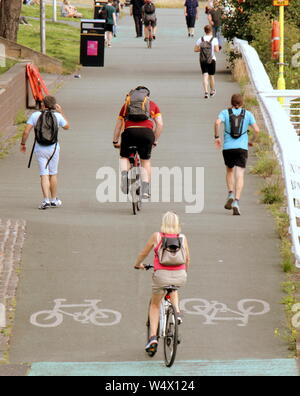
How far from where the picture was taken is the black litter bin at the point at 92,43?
1382 inches

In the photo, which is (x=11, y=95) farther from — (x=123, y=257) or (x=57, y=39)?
(x=57, y=39)

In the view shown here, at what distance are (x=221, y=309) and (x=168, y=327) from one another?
1828 millimetres

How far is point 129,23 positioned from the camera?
187 ft

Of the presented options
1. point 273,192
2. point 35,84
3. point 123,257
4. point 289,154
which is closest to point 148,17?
point 35,84

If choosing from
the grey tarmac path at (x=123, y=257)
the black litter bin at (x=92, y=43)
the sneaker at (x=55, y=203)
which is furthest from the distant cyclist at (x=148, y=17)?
the sneaker at (x=55, y=203)

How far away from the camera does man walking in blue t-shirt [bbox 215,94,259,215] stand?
15984mm

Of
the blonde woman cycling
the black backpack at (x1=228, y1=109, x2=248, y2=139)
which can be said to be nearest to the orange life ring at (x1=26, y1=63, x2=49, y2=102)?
the black backpack at (x1=228, y1=109, x2=248, y2=139)

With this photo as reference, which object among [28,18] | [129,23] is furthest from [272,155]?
[129,23]

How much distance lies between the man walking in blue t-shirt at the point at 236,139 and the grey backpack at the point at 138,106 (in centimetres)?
95

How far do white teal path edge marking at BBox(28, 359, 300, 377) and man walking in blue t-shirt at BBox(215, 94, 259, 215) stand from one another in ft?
19.7

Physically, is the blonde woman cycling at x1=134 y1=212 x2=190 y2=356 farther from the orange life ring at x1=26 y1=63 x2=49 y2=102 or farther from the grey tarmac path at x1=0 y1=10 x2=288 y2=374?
the orange life ring at x1=26 y1=63 x2=49 y2=102

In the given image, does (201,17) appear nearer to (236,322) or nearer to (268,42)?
(268,42)

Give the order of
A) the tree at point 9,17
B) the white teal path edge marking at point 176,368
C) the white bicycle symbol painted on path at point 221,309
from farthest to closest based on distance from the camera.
A: the tree at point 9,17, the white bicycle symbol painted on path at point 221,309, the white teal path edge marking at point 176,368

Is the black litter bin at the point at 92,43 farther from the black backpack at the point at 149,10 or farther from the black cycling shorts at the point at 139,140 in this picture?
the black cycling shorts at the point at 139,140
